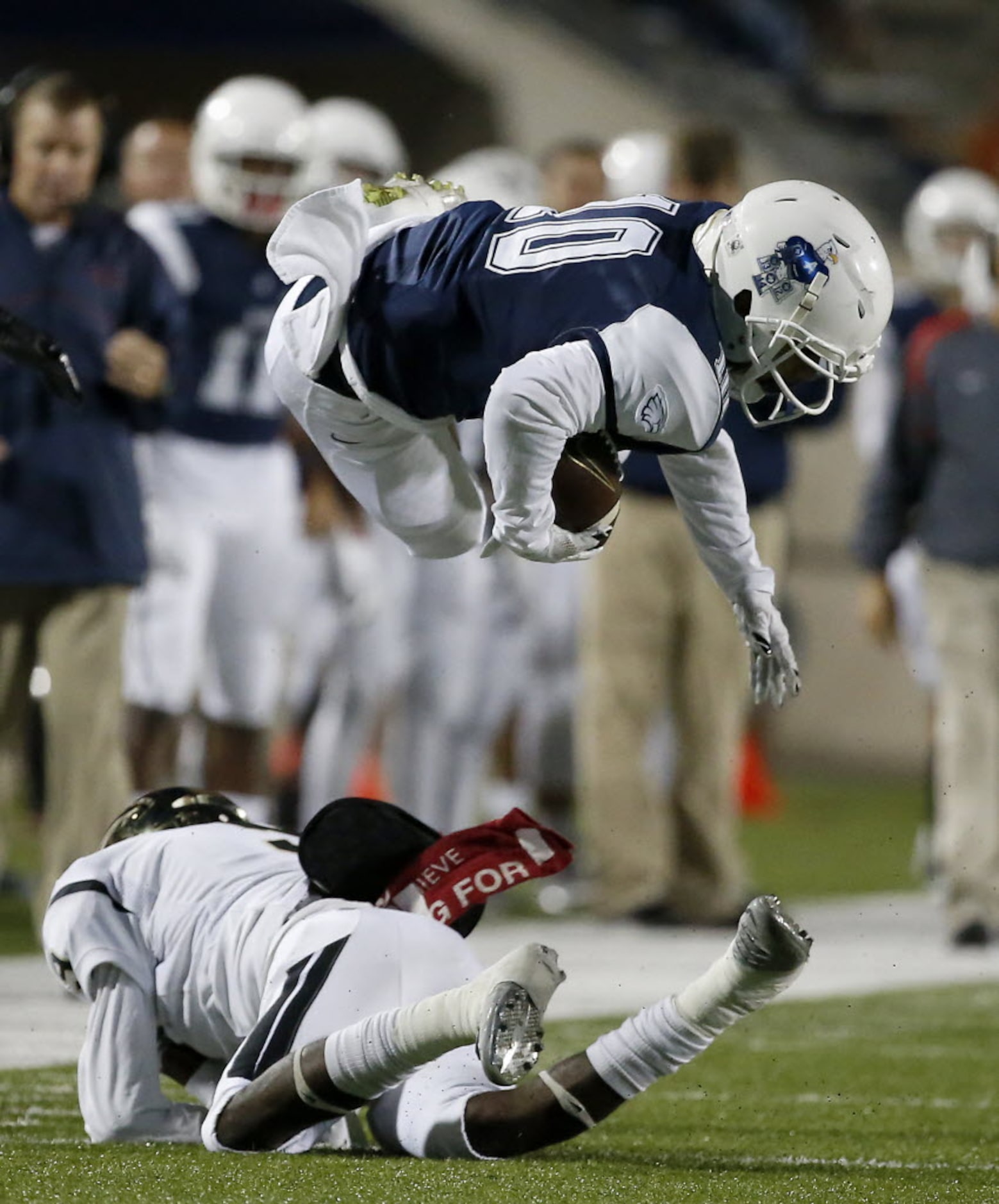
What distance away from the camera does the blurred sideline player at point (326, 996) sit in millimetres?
3340

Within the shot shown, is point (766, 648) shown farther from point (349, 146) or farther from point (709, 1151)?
point (349, 146)

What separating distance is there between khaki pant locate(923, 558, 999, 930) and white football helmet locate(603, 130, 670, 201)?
6.99ft

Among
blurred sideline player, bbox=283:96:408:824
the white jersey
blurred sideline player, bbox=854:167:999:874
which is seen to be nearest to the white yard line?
blurred sideline player, bbox=283:96:408:824

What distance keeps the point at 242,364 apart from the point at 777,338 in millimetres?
3390

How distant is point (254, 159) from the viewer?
7.03 metres

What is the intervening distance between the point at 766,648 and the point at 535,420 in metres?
0.85

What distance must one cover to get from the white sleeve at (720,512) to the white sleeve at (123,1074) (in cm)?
124

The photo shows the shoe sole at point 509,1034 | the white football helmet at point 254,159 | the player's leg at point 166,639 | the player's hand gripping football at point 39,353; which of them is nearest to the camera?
the shoe sole at point 509,1034

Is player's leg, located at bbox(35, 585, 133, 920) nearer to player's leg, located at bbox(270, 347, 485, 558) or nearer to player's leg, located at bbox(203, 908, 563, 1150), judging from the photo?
player's leg, located at bbox(270, 347, 485, 558)

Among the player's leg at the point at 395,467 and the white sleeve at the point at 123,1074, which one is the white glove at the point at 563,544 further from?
the white sleeve at the point at 123,1074

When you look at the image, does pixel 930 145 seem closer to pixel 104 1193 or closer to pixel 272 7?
pixel 272 7

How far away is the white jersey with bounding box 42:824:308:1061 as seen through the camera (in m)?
3.71

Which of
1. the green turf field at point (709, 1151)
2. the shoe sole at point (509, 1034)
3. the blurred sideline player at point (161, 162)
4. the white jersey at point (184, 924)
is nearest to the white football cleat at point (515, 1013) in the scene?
the shoe sole at point (509, 1034)

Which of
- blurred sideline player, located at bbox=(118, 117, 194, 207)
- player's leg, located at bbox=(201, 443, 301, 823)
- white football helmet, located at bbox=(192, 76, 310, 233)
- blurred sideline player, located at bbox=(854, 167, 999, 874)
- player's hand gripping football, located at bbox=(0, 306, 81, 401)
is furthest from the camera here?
blurred sideline player, located at bbox=(854, 167, 999, 874)
